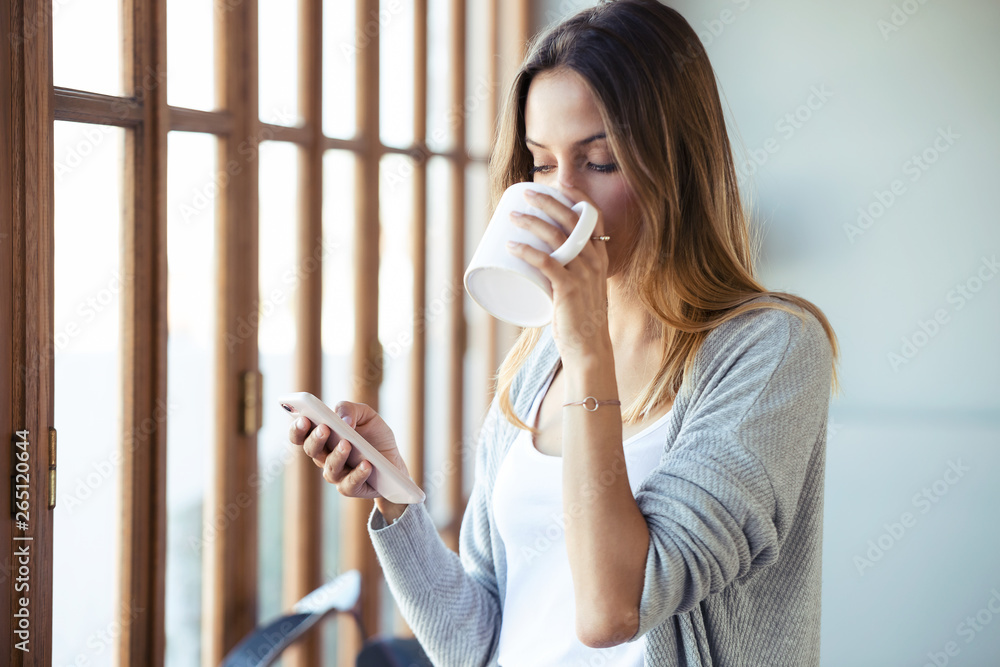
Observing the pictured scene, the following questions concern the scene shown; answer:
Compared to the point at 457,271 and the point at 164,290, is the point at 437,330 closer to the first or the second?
the point at 457,271

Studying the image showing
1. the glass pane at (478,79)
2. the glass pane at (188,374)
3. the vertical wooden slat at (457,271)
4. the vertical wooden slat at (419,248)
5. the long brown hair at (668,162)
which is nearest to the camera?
the long brown hair at (668,162)

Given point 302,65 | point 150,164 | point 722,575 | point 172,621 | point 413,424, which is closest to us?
point 722,575

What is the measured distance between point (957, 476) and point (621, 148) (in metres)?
2.40

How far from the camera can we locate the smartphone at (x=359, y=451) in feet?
3.01

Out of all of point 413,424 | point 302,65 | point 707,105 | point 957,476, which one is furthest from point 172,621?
point 957,476

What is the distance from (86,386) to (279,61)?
761 millimetres

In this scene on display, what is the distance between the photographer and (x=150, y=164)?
1.31 m

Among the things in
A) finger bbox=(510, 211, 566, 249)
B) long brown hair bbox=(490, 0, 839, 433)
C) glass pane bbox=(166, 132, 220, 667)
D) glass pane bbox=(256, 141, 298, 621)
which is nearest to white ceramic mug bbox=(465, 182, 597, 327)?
finger bbox=(510, 211, 566, 249)

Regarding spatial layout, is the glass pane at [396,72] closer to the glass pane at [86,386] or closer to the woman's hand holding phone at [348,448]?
the glass pane at [86,386]

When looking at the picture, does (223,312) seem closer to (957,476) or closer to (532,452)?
(532,452)

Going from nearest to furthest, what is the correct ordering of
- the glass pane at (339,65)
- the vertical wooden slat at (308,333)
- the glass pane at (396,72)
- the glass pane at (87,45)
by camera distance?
the glass pane at (87,45)
the vertical wooden slat at (308,333)
the glass pane at (339,65)
the glass pane at (396,72)

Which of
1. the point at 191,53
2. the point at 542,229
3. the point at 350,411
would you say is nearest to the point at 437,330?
the point at 191,53

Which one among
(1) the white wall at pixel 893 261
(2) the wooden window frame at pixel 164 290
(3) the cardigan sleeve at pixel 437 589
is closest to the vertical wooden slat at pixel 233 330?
(2) the wooden window frame at pixel 164 290

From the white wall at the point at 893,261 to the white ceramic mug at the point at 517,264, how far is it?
210 centimetres
